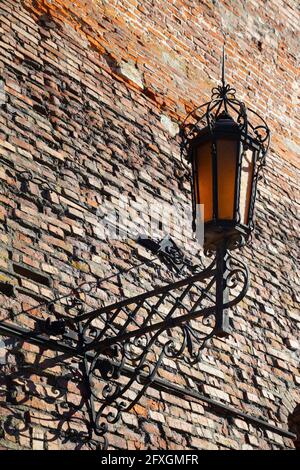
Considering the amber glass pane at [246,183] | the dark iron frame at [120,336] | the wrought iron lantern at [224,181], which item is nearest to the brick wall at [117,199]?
the dark iron frame at [120,336]

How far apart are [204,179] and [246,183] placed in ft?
0.58

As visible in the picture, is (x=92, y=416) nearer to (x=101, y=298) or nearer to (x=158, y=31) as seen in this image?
(x=101, y=298)

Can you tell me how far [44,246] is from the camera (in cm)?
391

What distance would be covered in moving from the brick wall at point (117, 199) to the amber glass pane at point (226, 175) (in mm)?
970

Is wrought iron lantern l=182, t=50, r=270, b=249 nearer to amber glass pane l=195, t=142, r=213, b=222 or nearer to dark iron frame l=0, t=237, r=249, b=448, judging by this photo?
amber glass pane l=195, t=142, r=213, b=222

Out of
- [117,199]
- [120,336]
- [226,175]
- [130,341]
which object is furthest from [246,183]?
[117,199]

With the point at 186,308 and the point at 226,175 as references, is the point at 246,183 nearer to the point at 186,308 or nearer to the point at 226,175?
the point at 226,175

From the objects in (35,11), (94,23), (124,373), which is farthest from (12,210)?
(94,23)

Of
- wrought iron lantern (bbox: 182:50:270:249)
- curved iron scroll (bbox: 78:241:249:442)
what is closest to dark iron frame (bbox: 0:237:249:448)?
curved iron scroll (bbox: 78:241:249:442)

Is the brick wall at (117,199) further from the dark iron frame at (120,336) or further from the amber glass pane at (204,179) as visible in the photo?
the amber glass pane at (204,179)

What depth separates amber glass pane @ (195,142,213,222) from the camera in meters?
3.38

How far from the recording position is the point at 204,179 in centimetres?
342

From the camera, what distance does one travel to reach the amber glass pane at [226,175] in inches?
131

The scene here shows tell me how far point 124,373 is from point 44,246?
72 centimetres
